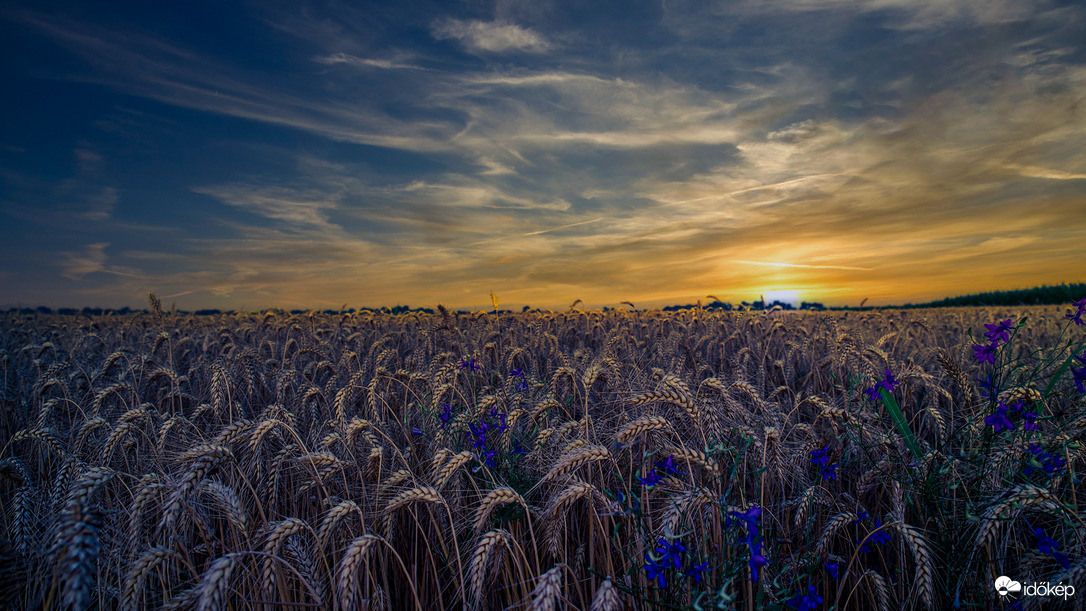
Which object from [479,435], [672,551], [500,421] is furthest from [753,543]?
[500,421]

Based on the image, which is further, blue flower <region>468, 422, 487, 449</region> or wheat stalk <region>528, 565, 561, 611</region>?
blue flower <region>468, 422, 487, 449</region>

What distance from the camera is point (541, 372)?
736cm

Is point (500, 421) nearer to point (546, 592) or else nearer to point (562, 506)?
point (562, 506)

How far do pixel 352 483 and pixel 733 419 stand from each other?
295 centimetres

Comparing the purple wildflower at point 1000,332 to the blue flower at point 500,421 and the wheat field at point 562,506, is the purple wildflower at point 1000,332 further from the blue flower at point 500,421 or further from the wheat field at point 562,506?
the blue flower at point 500,421

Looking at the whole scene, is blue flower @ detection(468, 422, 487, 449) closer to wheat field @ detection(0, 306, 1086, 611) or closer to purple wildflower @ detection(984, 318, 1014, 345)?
wheat field @ detection(0, 306, 1086, 611)

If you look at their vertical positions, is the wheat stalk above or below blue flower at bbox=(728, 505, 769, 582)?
below

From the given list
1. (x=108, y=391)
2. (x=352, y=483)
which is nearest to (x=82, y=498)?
(x=352, y=483)

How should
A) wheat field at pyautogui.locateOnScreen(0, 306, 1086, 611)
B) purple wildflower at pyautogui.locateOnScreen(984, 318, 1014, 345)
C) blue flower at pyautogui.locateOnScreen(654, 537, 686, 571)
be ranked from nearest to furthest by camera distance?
blue flower at pyautogui.locateOnScreen(654, 537, 686, 571) < wheat field at pyautogui.locateOnScreen(0, 306, 1086, 611) < purple wildflower at pyautogui.locateOnScreen(984, 318, 1014, 345)

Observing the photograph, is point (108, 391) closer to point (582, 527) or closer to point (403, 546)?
point (403, 546)

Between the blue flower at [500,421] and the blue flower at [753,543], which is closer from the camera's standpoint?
the blue flower at [753,543]

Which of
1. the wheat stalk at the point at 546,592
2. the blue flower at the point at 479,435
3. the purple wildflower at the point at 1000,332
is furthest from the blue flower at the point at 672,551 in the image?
the purple wildflower at the point at 1000,332

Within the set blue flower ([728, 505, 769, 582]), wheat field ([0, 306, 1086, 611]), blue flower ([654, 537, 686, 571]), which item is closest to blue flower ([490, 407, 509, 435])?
wheat field ([0, 306, 1086, 611])

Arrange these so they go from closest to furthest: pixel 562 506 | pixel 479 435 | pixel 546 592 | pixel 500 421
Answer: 1. pixel 546 592
2. pixel 562 506
3. pixel 479 435
4. pixel 500 421
